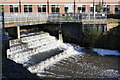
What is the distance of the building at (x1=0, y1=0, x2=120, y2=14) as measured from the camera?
38.2 m

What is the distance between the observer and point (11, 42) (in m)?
20.7

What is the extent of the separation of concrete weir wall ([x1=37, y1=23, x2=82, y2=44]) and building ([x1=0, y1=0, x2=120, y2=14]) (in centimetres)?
1157

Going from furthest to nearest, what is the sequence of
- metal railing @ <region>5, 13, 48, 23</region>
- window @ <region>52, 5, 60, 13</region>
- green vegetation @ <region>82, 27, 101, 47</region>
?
window @ <region>52, 5, 60, 13</region> < green vegetation @ <region>82, 27, 101, 47</region> < metal railing @ <region>5, 13, 48, 23</region>

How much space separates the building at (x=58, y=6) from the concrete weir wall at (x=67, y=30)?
11570 millimetres

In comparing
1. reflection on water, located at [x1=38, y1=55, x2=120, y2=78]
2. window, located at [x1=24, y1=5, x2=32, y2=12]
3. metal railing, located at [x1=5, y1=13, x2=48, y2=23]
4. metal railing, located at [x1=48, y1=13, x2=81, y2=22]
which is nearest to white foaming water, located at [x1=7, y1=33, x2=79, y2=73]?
reflection on water, located at [x1=38, y1=55, x2=120, y2=78]

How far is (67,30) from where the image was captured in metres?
27.9

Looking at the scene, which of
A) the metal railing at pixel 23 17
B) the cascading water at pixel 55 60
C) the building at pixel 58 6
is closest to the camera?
the cascading water at pixel 55 60

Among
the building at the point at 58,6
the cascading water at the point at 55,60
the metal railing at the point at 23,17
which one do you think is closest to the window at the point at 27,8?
the building at the point at 58,6

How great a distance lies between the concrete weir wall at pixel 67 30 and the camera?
26.5 metres

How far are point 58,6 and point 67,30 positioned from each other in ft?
45.6

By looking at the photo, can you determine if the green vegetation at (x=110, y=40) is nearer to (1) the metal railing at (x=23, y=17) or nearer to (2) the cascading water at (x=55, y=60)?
(2) the cascading water at (x=55, y=60)

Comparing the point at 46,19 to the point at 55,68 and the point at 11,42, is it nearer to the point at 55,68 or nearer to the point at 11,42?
the point at 11,42

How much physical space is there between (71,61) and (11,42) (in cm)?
643

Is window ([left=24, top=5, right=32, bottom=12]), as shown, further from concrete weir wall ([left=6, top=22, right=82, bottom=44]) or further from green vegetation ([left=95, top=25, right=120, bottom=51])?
green vegetation ([left=95, top=25, right=120, bottom=51])
